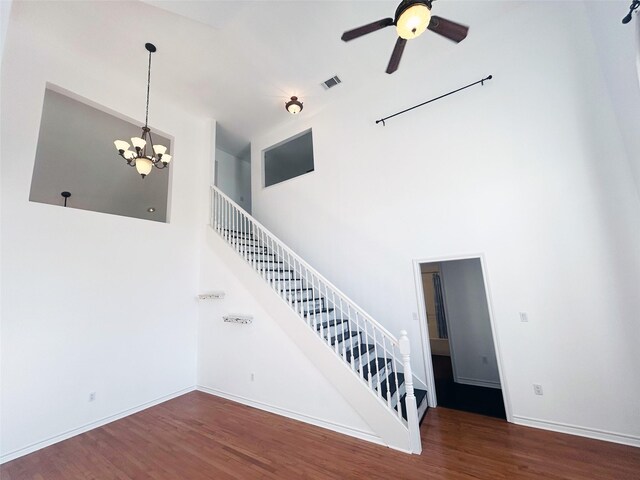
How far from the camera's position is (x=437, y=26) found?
8.07 ft

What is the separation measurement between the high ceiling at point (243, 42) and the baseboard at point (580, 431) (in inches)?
208

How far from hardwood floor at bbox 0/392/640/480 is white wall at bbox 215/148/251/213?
555 centimetres

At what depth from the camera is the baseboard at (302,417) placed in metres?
3.13

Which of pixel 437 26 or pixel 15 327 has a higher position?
pixel 437 26

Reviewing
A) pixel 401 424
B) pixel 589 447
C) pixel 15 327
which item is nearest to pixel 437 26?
pixel 401 424

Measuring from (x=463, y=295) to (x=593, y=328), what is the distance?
1990mm

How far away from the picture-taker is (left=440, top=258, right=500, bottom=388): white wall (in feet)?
15.4

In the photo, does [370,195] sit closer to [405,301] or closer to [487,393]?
[405,301]

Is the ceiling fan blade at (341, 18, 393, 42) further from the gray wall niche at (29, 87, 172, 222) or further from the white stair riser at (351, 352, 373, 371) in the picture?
the gray wall niche at (29, 87, 172, 222)

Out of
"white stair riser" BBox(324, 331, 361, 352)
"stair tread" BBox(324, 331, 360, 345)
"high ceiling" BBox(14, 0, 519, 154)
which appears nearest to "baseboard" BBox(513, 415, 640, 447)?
"white stair riser" BBox(324, 331, 361, 352)

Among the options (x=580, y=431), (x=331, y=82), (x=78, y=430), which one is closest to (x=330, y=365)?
(x=580, y=431)

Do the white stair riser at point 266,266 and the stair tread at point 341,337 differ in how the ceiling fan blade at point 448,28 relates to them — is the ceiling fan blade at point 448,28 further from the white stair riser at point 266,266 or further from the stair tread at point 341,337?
the white stair riser at point 266,266

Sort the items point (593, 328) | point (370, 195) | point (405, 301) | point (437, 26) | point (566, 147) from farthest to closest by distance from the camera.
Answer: point (370, 195) → point (405, 301) → point (566, 147) → point (593, 328) → point (437, 26)

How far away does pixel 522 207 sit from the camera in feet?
11.6
